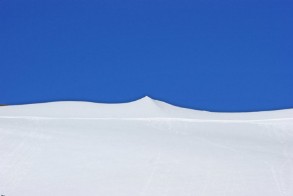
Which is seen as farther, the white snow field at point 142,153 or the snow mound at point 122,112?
the snow mound at point 122,112

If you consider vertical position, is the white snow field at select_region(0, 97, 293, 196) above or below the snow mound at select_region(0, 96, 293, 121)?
below

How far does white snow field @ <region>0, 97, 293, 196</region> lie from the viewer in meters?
2.23

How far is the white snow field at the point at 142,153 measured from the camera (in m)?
2.23

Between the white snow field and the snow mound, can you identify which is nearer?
the white snow field

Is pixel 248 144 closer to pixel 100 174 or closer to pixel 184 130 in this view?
pixel 184 130

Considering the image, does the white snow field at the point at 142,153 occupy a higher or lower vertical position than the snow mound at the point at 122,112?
lower

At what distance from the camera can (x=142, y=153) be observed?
2525mm

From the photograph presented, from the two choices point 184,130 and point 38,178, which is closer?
point 38,178

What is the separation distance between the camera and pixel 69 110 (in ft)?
10.7

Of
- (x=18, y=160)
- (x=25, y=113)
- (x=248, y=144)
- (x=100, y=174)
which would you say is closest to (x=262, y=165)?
(x=248, y=144)

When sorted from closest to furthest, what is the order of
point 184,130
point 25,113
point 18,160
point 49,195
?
point 49,195 < point 18,160 < point 184,130 < point 25,113

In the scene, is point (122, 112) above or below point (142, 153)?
above

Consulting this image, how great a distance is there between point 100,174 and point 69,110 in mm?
1010

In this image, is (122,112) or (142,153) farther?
(122,112)
